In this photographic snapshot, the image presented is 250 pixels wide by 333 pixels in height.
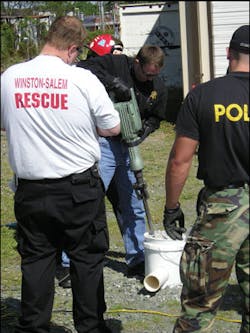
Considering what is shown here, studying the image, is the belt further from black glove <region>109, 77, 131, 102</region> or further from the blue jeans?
the blue jeans

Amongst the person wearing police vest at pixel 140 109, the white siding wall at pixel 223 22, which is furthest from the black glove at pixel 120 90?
the white siding wall at pixel 223 22

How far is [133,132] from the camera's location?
452 cm

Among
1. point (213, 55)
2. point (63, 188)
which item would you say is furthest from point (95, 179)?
point (213, 55)

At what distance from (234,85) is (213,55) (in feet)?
25.7

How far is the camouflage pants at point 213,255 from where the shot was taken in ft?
9.48

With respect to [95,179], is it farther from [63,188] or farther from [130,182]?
[130,182]

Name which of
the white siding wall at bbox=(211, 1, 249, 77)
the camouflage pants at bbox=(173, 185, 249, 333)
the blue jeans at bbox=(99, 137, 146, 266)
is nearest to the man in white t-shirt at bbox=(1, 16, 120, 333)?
the camouflage pants at bbox=(173, 185, 249, 333)

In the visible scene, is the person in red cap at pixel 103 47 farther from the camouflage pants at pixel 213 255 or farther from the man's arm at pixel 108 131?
the camouflage pants at pixel 213 255

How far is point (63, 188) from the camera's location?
3340mm

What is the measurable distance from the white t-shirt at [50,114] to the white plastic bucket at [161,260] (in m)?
1.53

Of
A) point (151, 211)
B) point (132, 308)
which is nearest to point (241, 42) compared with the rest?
point (132, 308)

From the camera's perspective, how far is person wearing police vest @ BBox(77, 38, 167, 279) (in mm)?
4535

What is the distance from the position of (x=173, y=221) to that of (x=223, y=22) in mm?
7698

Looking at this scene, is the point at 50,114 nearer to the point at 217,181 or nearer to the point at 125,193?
the point at 217,181
